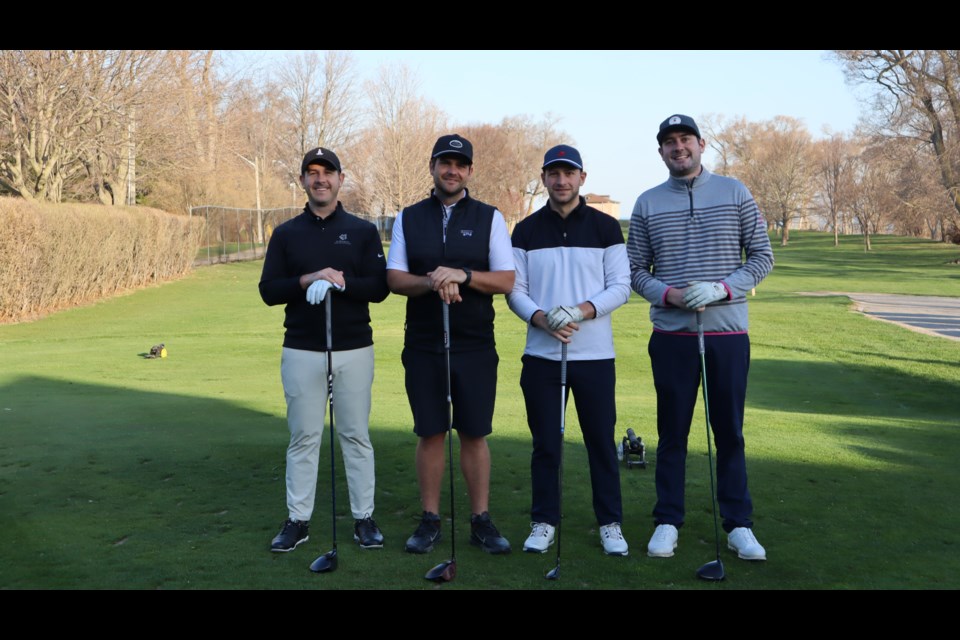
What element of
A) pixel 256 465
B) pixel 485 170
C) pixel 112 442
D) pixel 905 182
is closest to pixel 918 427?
pixel 256 465

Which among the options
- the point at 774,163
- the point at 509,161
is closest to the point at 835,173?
the point at 774,163

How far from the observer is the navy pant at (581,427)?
483cm

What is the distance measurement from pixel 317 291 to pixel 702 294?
1900mm

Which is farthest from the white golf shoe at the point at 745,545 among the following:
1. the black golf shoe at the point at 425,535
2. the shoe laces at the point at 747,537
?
the black golf shoe at the point at 425,535

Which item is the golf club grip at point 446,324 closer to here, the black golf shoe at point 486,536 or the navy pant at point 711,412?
the black golf shoe at point 486,536

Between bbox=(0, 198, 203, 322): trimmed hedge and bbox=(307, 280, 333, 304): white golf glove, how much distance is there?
17.1m

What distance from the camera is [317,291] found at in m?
4.64

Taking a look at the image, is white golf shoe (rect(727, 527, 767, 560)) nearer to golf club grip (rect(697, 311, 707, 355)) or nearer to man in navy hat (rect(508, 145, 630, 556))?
→ man in navy hat (rect(508, 145, 630, 556))

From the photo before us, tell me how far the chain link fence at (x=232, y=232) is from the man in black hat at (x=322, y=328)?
34.6 meters

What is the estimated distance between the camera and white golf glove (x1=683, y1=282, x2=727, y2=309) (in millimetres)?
4621

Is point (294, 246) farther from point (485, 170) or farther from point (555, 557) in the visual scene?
point (485, 170)

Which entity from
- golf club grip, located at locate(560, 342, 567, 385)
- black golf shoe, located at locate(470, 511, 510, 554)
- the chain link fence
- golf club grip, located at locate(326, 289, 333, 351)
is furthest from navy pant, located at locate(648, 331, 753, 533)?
the chain link fence

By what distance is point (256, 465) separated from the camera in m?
6.41
